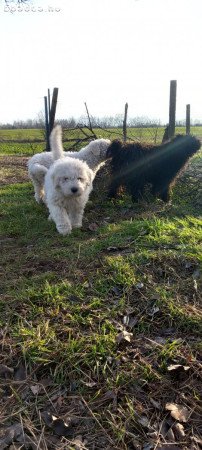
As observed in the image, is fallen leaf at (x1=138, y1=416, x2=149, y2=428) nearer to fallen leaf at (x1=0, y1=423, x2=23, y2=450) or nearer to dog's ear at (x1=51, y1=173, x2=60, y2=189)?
fallen leaf at (x1=0, y1=423, x2=23, y2=450)

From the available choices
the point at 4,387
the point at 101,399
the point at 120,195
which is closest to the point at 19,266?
the point at 4,387

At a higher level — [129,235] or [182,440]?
[129,235]

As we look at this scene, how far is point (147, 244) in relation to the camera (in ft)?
14.0

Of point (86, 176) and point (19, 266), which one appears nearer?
point (19, 266)

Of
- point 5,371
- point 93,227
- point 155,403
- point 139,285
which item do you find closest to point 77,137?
point 93,227

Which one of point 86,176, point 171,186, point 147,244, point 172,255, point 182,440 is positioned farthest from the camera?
point 171,186

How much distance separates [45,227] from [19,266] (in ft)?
5.52

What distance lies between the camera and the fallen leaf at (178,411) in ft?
7.39

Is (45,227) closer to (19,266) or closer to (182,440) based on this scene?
(19,266)

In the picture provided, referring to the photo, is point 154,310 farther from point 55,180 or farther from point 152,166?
point 152,166

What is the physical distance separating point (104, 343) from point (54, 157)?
15.2 feet

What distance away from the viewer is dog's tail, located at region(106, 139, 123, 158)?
24.1 ft

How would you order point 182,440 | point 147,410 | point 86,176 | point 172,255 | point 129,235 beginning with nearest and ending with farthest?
point 182,440 < point 147,410 < point 172,255 < point 129,235 < point 86,176

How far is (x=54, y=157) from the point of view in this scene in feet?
22.3
